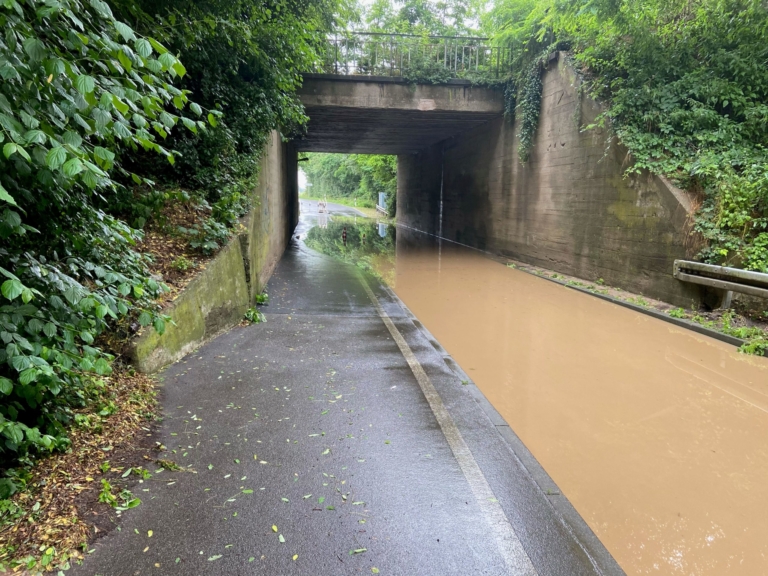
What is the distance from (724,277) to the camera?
7090 mm

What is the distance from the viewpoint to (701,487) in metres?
3.33

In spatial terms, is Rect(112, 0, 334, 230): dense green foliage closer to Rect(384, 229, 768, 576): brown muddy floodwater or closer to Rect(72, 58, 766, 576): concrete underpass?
Rect(72, 58, 766, 576): concrete underpass

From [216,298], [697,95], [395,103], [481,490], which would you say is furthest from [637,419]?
[395,103]

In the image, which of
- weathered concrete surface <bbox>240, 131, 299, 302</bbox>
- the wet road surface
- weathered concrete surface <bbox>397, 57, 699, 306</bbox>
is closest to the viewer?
the wet road surface

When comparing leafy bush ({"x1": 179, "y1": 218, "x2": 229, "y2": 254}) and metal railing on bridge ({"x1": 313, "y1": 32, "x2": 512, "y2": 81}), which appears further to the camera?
metal railing on bridge ({"x1": 313, "y1": 32, "x2": 512, "y2": 81})

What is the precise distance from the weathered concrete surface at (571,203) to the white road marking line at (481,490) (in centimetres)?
582

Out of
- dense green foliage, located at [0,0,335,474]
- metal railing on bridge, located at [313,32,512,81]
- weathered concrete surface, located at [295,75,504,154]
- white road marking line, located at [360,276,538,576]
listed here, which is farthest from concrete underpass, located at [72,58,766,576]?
metal railing on bridge, located at [313,32,512,81]

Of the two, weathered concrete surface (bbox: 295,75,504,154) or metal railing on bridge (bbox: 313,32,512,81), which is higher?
metal railing on bridge (bbox: 313,32,512,81)

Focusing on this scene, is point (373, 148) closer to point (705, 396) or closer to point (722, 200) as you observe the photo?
point (722, 200)

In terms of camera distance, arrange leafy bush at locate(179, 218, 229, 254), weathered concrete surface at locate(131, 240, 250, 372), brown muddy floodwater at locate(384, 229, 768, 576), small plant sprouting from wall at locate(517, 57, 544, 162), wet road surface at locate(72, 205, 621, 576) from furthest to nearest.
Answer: small plant sprouting from wall at locate(517, 57, 544, 162), leafy bush at locate(179, 218, 229, 254), weathered concrete surface at locate(131, 240, 250, 372), brown muddy floodwater at locate(384, 229, 768, 576), wet road surface at locate(72, 205, 621, 576)

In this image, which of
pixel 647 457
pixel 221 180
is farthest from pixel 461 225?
pixel 647 457

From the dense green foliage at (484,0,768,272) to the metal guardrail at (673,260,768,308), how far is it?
0.25 m

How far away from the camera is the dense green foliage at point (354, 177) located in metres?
37.6

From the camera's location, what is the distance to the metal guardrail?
656 cm
